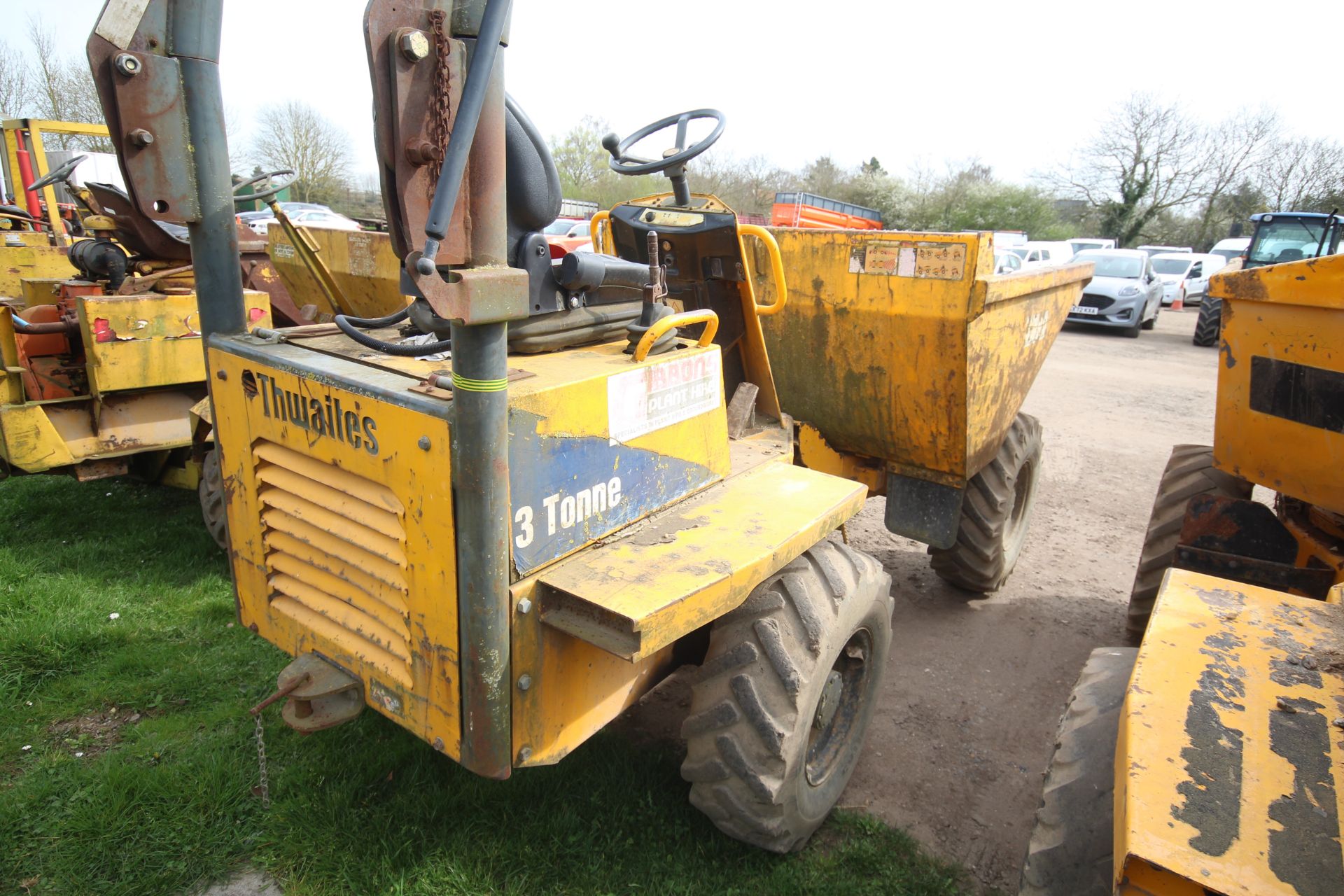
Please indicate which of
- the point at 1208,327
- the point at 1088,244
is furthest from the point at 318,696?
the point at 1088,244

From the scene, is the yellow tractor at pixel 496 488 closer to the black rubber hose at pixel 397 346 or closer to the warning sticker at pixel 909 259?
the black rubber hose at pixel 397 346

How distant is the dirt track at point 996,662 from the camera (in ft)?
9.96

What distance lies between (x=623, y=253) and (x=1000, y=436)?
223cm

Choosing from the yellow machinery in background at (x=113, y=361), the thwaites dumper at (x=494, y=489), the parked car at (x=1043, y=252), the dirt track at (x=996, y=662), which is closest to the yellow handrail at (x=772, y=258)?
the thwaites dumper at (x=494, y=489)

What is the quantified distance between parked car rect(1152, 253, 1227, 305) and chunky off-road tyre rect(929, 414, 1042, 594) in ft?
65.5

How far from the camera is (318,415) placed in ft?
7.07

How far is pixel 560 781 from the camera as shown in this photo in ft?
9.58

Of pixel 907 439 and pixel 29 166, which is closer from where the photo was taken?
pixel 907 439

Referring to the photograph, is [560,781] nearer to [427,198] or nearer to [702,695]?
[702,695]

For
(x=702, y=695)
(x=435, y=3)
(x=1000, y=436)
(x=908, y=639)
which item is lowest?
(x=908, y=639)

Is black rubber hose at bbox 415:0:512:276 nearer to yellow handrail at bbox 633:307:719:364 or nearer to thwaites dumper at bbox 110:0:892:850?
thwaites dumper at bbox 110:0:892:850

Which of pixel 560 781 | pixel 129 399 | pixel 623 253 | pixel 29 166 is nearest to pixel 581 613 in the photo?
pixel 560 781

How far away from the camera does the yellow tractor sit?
1574 mm

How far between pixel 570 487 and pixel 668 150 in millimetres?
A: 1679
